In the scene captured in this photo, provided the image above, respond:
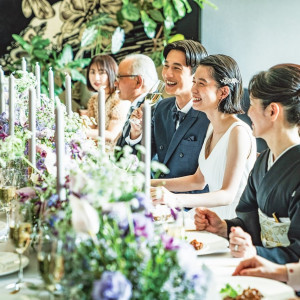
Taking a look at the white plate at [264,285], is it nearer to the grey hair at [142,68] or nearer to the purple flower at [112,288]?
the purple flower at [112,288]

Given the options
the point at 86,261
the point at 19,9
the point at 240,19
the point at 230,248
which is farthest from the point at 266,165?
the point at 19,9

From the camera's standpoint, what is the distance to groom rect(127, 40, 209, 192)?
3354mm

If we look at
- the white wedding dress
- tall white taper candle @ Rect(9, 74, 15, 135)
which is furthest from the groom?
tall white taper candle @ Rect(9, 74, 15, 135)

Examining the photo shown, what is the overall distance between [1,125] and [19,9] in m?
4.00

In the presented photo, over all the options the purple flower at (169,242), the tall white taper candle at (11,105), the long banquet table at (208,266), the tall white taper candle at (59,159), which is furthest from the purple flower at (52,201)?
the tall white taper candle at (11,105)

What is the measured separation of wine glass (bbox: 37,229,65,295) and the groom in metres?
2.19

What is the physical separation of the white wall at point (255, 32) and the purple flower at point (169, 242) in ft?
13.8

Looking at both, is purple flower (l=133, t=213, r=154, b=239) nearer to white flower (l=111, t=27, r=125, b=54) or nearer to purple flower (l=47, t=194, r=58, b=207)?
purple flower (l=47, t=194, r=58, b=207)

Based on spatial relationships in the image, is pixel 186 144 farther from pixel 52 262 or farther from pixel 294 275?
pixel 52 262

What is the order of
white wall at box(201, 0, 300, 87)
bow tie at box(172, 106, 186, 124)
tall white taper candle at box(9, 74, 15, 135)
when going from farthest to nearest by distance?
white wall at box(201, 0, 300, 87)
bow tie at box(172, 106, 186, 124)
tall white taper candle at box(9, 74, 15, 135)

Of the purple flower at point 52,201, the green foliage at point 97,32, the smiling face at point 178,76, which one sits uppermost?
the green foliage at point 97,32

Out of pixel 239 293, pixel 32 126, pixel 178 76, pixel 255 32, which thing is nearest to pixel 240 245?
pixel 239 293

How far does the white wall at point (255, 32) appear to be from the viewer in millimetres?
5160

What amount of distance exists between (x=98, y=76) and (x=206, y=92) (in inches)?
103
